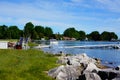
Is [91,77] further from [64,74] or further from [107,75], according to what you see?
[64,74]

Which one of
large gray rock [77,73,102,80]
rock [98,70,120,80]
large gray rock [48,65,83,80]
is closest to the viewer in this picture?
large gray rock [77,73,102,80]

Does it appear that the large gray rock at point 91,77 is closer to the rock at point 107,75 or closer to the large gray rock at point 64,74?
the rock at point 107,75

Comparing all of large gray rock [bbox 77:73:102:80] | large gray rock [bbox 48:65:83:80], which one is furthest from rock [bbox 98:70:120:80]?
large gray rock [bbox 48:65:83:80]

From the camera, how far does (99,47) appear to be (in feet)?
436

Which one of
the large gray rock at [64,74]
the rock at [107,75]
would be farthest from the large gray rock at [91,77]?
the large gray rock at [64,74]

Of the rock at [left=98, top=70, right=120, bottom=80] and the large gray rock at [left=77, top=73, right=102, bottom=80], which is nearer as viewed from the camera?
the large gray rock at [left=77, top=73, right=102, bottom=80]

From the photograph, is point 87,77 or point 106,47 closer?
point 87,77

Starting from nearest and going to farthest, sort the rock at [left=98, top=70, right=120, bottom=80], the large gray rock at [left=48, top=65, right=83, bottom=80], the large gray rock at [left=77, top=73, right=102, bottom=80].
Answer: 1. the large gray rock at [left=77, top=73, right=102, bottom=80]
2. the rock at [left=98, top=70, right=120, bottom=80]
3. the large gray rock at [left=48, top=65, right=83, bottom=80]

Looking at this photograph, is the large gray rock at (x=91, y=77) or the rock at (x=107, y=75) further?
the rock at (x=107, y=75)

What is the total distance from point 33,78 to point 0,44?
137ft

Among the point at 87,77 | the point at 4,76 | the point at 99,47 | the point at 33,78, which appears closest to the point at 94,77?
the point at 87,77

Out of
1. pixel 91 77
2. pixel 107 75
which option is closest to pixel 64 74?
pixel 91 77

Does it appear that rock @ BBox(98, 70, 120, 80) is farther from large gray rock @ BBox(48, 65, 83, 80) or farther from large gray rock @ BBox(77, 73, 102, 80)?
large gray rock @ BBox(48, 65, 83, 80)

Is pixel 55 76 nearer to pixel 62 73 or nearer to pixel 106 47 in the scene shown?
pixel 62 73
